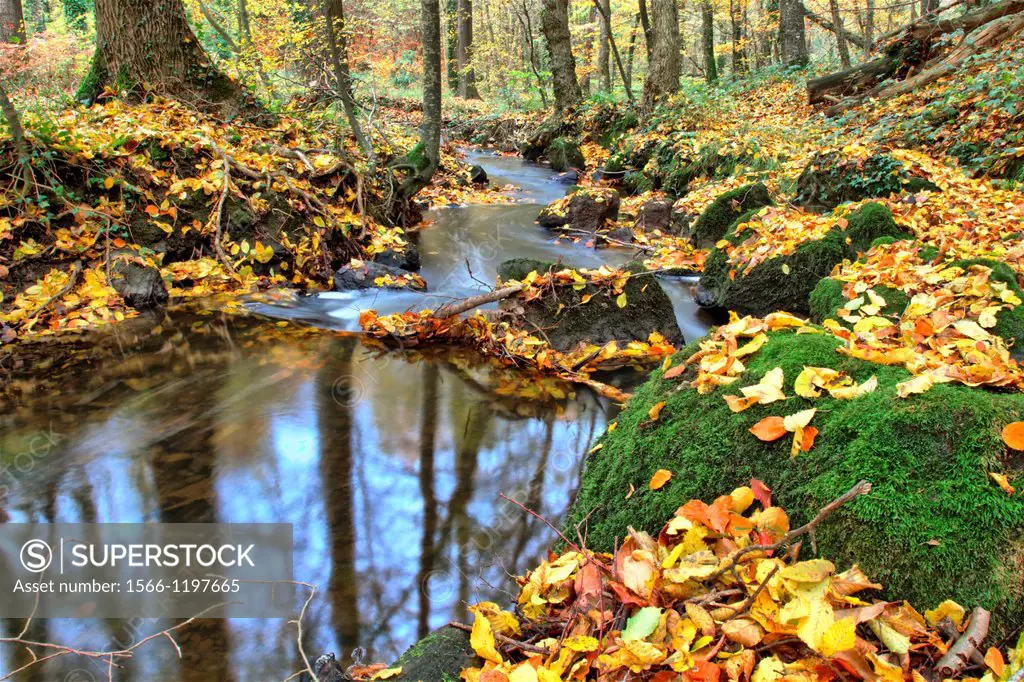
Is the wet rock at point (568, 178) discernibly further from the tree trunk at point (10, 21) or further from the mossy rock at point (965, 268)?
the tree trunk at point (10, 21)

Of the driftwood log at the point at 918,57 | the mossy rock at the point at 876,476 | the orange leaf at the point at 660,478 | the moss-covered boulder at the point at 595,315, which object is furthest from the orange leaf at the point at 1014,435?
the driftwood log at the point at 918,57

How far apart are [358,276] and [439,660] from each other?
5923 millimetres

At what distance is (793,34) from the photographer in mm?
18219

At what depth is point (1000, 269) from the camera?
399 centimetres

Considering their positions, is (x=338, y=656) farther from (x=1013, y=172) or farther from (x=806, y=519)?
(x=1013, y=172)

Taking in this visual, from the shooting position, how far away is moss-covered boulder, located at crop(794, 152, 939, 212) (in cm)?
771

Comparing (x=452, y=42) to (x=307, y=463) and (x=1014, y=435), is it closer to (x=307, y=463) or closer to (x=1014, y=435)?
(x=307, y=463)

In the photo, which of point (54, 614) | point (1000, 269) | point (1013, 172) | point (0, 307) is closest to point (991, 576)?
point (1000, 269)

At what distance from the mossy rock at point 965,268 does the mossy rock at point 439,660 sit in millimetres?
3140

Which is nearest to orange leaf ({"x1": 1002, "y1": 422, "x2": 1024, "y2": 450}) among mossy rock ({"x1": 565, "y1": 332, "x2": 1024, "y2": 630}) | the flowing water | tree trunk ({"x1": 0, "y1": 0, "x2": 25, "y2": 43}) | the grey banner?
mossy rock ({"x1": 565, "y1": 332, "x2": 1024, "y2": 630})

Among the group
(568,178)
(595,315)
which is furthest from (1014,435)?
(568,178)

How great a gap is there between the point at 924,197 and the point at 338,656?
751 centimetres

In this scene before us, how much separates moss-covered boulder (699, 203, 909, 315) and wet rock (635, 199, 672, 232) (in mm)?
4249

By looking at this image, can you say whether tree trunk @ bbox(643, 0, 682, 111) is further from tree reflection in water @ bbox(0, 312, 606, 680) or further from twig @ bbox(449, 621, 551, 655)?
twig @ bbox(449, 621, 551, 655)
